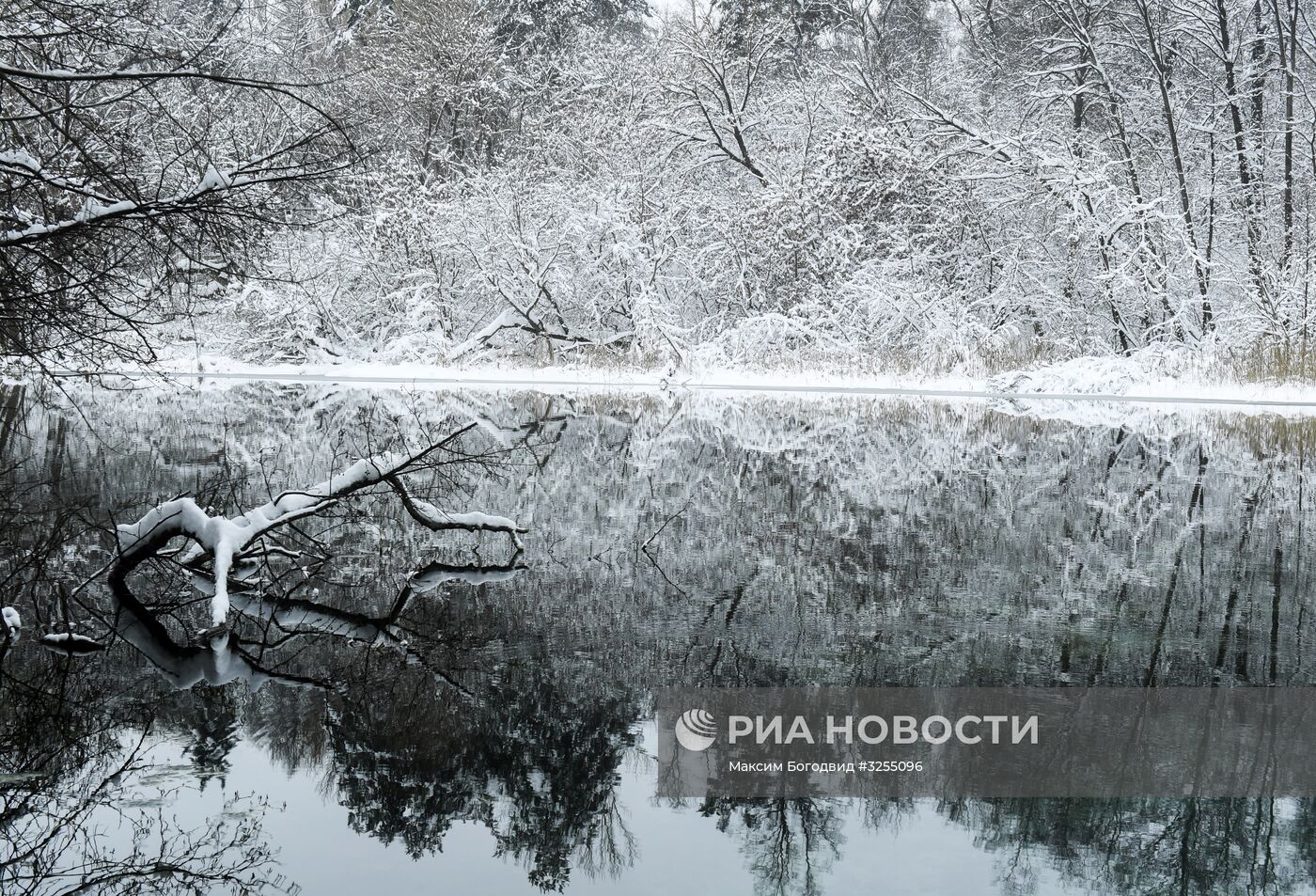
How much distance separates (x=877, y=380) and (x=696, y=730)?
20307 mm

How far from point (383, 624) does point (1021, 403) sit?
57.5ft

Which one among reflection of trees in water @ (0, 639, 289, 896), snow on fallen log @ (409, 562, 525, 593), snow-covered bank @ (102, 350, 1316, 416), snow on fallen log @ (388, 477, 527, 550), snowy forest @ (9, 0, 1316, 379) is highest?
snowy forest @ (9, 0, 1316, 379)

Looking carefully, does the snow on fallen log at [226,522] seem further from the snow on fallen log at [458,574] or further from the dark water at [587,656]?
the snow on fallen log at [458,574]

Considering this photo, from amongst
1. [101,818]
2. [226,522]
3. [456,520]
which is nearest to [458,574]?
[456,520]

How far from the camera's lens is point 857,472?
1116 cm

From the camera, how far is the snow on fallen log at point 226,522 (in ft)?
17.9

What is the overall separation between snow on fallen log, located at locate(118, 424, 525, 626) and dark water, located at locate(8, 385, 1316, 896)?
222 millimetres

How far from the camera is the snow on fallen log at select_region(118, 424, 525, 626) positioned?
546 centimetres

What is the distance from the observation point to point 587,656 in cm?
507

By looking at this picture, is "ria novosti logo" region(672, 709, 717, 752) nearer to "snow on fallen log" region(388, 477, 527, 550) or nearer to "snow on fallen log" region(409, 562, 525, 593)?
"snow on fallen log" region(409, 562, 525, 593)

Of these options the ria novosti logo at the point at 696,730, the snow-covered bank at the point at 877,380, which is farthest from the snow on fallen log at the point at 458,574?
the snow-covered bank at the point at 877,380

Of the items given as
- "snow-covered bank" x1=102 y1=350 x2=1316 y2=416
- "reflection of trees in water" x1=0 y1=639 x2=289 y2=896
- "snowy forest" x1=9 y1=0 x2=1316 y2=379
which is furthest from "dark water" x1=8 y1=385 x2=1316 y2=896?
"snowy forest" x1=9 y1=0 x2=1316 y2=379

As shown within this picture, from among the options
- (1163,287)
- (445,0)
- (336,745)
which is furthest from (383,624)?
(445,0)

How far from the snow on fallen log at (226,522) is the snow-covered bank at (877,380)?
1632cm
